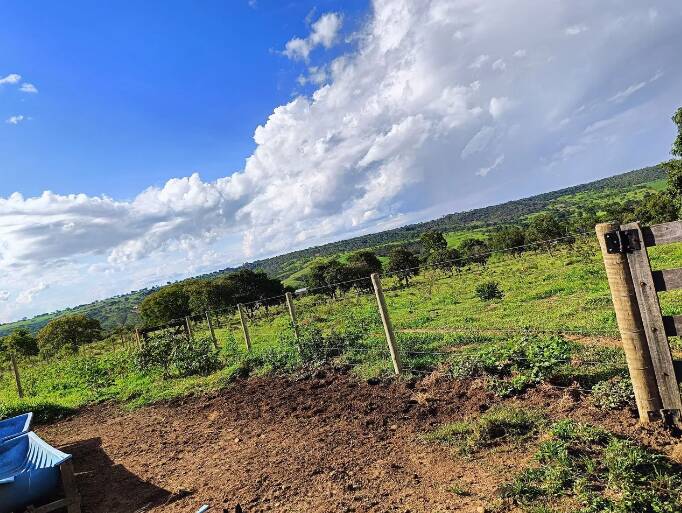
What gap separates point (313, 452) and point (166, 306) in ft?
167

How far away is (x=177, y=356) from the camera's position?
13328 millimetres

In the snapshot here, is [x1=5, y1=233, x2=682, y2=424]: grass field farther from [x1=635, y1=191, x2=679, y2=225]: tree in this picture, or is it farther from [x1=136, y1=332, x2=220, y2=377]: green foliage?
[x1=635, y1=191, x2=679, y2=225]: tree

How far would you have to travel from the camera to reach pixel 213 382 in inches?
424

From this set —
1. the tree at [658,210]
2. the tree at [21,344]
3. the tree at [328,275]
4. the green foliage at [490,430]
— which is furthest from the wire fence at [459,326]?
the tree at [328,275]

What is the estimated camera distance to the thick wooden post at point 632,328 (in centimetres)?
405

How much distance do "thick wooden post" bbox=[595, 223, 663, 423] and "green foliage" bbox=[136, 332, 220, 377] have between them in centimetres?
1097

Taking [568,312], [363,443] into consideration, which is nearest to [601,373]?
[363,443]

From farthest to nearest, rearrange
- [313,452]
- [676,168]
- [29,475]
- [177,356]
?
[676,168]
[177,356]
[313,452]
[29,475]

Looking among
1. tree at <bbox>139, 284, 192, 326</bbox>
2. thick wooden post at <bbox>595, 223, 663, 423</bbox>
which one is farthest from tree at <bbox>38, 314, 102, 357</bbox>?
thick wooden post at <bbox>595, 223, 663, 423</bbox>

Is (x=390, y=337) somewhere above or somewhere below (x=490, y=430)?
above

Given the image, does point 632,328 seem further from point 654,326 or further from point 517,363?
point 517,363

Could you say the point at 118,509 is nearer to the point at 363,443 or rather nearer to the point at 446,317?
the point at 363,443

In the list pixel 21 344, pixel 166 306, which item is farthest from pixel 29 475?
pixel 21 344

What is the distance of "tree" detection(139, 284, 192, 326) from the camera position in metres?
50.8
